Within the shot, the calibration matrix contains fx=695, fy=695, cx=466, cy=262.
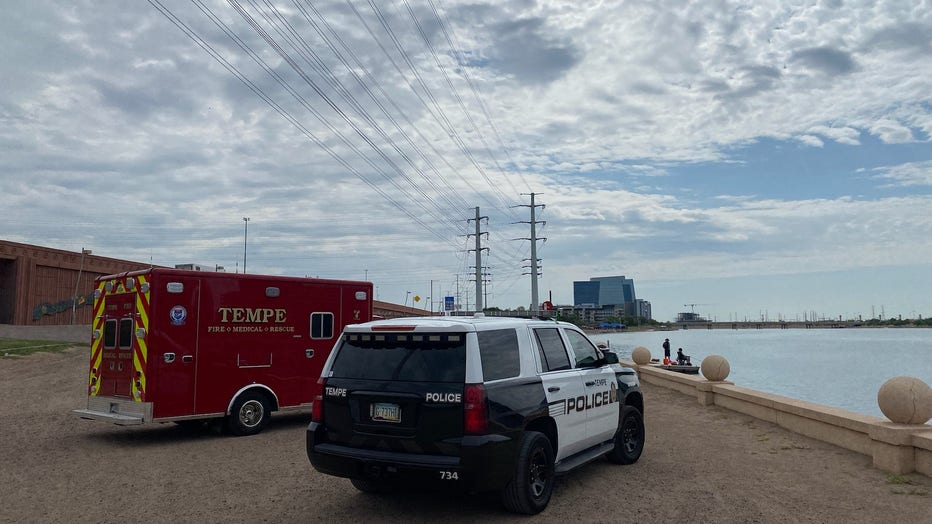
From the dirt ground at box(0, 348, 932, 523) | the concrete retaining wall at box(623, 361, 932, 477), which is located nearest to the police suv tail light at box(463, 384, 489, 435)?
the dirt ground at box(0, 348, 932, 523)

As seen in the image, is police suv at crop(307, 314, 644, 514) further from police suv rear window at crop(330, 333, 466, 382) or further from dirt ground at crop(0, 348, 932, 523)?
dirt ground at crop(0, 348, 932, 523)

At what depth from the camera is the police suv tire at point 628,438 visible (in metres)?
8.45

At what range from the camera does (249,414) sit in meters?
11.5

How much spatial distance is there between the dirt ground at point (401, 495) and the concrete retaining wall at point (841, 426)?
20 cm

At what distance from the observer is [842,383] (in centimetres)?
4359

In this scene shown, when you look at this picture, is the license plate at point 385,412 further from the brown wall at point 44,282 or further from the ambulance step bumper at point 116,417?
the brown wall at point 44,282

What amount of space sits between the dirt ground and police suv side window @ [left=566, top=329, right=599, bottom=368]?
1.32 metres

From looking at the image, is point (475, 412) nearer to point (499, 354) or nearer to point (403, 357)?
point (499, 354)

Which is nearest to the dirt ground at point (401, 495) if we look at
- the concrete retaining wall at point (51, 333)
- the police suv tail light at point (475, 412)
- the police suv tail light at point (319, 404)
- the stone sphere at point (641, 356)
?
the police suv tail light at point (319, 404)

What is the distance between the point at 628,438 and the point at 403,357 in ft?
12.6

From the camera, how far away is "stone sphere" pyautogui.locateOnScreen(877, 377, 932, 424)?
7887 millimetres

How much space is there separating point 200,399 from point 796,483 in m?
8.45

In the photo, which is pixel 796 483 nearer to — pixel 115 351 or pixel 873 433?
pixel 873 433

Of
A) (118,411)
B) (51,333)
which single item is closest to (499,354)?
(118,411)
